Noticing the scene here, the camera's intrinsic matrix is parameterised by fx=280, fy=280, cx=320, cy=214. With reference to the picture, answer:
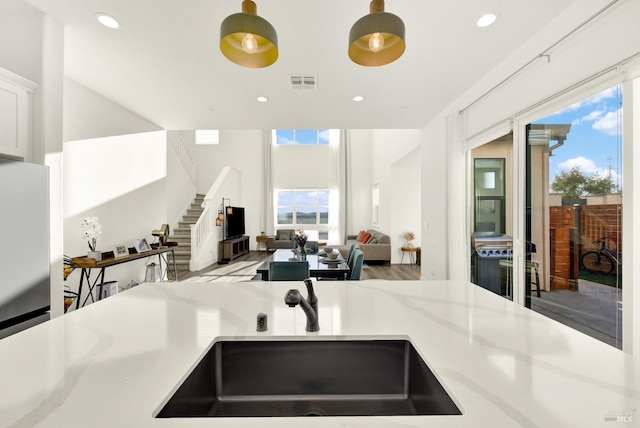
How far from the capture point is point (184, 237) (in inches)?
265

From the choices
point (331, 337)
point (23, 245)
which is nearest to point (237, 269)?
point (23, 245)

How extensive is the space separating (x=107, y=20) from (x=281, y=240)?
6985mm

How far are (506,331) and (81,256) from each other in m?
4.15

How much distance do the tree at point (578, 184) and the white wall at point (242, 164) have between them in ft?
26.9

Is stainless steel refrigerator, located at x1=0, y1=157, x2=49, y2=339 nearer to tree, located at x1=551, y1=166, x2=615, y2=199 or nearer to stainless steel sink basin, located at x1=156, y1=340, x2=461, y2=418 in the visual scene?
stainless steel sink basin, located at x1=156, y1=340, x2=461, y2=418

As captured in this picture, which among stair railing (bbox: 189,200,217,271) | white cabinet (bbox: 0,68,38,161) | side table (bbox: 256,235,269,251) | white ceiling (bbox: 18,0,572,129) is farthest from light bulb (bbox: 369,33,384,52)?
side table (bbox: 256,235,269,251)

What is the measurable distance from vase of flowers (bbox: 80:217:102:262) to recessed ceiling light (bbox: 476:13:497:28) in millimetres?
4222

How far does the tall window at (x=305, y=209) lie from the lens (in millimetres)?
9688

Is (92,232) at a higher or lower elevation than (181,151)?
lower

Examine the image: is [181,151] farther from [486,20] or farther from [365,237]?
[486,20]

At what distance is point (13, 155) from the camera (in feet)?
6.34

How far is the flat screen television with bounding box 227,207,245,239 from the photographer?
7.79 meters

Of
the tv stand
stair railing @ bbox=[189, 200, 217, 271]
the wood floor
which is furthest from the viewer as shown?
the tv stand

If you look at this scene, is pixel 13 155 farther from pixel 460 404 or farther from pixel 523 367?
pixel 523 367
